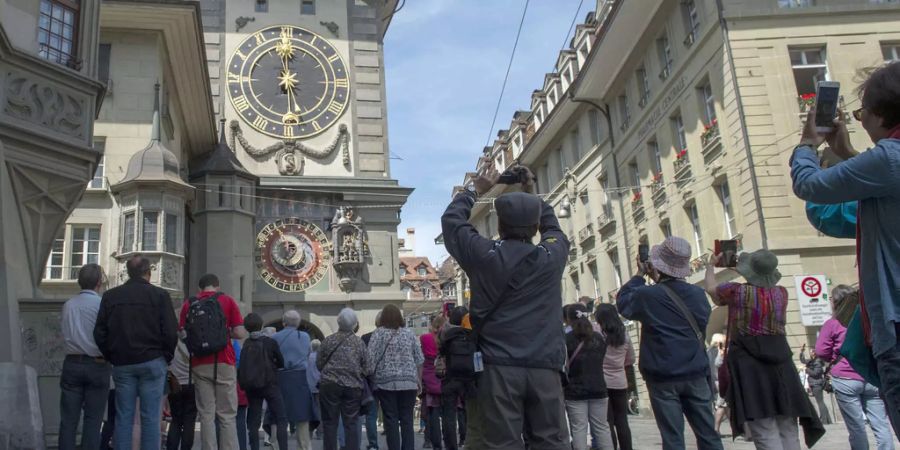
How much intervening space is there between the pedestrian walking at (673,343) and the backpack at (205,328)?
396 cm

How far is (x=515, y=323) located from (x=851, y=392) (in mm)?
4312

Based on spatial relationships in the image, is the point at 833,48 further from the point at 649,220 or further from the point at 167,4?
the point at 167,4

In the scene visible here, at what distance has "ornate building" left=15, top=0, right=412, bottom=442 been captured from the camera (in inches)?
391

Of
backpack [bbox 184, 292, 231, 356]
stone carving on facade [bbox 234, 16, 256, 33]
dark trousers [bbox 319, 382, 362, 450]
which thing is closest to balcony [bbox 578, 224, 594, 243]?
stone carving on facade [bbox 234, 16, 256, 33]

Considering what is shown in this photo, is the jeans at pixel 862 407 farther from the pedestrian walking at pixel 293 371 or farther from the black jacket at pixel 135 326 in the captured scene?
the pedestrian walking at pixel 293 371

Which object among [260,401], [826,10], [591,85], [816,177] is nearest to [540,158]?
[591,85]

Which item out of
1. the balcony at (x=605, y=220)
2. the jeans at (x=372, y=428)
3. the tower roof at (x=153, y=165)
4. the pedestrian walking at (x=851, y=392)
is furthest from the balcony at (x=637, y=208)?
the pedestrian walking at (x=851, y=392)

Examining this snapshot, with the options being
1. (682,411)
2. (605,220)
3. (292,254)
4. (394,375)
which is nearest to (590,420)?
(394,375)

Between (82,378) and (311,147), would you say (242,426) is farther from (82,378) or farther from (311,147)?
(311,147)

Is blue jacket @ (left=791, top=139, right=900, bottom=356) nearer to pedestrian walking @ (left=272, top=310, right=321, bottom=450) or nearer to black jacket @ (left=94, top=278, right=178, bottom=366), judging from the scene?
black jacket @ (left=94, top=278, right=178, bottom=366)

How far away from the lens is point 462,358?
3832 mm

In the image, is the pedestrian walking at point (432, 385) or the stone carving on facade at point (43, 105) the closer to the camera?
the stone carving on facade at point (43, 105)

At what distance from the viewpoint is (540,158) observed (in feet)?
128

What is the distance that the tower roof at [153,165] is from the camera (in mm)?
18562
